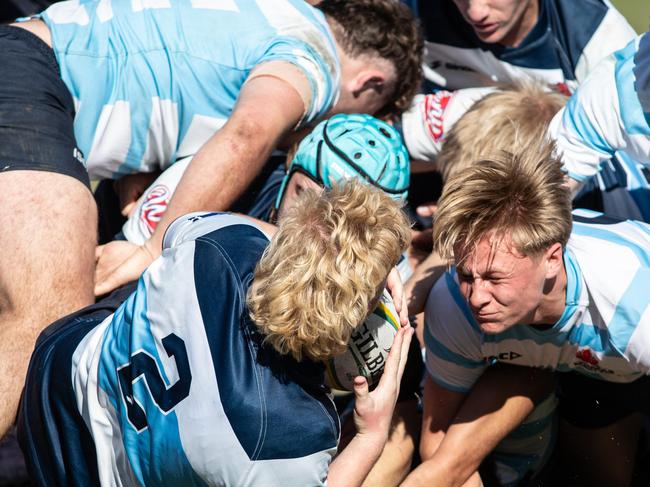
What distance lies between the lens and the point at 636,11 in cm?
879

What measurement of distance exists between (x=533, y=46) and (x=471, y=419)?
227cm

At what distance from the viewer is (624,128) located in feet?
12.1

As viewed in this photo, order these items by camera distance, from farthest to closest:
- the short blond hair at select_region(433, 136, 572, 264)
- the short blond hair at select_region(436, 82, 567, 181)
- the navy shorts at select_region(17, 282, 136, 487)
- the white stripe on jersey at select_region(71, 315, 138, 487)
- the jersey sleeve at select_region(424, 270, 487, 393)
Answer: the short blond hair at select_region(436, 82, 567, 181), the jersey sleeve at select_region(424, 270, 487, 393), the short blond hair at select_region(433, 136, 572, 264), the navy shorts at select_region(17, 282, 136, 487), the white stripe on jersey at select_region(71, 315, 138, 487)

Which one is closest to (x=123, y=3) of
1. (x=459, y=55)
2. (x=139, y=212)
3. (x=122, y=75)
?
(x=122, y=75)

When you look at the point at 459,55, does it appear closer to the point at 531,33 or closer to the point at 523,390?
the point at 531,33

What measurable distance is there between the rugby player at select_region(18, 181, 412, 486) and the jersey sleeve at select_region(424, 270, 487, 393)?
744 mm

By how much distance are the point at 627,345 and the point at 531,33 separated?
89.1 inches

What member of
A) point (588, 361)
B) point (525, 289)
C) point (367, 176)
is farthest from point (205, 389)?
point (588, 361)

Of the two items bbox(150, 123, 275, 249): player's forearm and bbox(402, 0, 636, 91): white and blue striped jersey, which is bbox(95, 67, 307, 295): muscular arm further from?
bbox(402, 0, 636, 91): white and blue striped jersey

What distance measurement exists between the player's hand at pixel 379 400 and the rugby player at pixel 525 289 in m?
0.43

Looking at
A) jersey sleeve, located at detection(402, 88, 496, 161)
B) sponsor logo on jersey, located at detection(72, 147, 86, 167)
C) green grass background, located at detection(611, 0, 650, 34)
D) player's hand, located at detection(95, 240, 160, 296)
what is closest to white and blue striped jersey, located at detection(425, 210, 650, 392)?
jersey sleeve, located at detection(402, 88, 496, 161)

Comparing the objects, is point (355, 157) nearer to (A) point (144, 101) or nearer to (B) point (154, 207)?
(B) point (154, 207)

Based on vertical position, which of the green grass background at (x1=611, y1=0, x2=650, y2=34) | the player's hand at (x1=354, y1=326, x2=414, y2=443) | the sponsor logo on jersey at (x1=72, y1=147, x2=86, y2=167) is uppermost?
the player's hand at (x1=354, y1=326, x2=414, y2=443)

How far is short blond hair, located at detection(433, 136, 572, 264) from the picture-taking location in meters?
3.12
